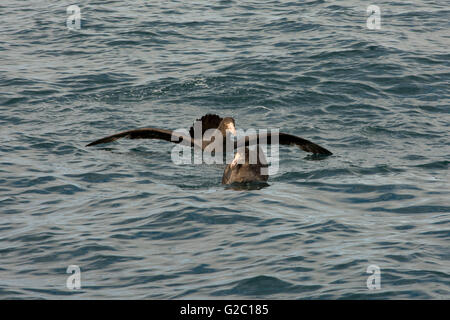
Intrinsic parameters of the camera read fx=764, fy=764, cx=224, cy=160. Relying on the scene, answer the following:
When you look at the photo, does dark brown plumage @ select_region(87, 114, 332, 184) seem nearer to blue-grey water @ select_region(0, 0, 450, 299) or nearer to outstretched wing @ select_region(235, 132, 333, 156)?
outstretched wing @ select_region(235, 132, 333, 156)

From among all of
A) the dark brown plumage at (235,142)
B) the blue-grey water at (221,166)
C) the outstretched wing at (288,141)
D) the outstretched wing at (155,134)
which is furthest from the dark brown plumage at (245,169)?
the outstretched wing at (155,134)

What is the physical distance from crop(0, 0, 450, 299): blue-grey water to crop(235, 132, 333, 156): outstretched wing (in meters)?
0.25

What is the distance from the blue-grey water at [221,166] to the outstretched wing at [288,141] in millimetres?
251

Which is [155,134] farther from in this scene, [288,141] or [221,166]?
[288,141]

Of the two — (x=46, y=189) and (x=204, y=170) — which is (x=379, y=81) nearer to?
(x=204, y=170)

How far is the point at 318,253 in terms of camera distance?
32.7 ft

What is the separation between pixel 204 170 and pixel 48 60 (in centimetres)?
933

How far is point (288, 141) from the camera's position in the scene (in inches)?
531

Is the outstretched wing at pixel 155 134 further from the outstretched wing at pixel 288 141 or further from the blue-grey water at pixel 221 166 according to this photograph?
the outstretched wing at pixel 288 141

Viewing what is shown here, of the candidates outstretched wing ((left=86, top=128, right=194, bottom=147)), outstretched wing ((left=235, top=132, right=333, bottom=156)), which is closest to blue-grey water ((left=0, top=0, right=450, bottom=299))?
outstretched wing ((left=235, top=132, right=333, bottom=156))

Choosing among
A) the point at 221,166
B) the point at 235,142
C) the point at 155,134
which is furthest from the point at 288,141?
the point at 155,134

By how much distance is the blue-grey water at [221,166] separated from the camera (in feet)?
31.3

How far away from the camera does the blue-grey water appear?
9547 mm
